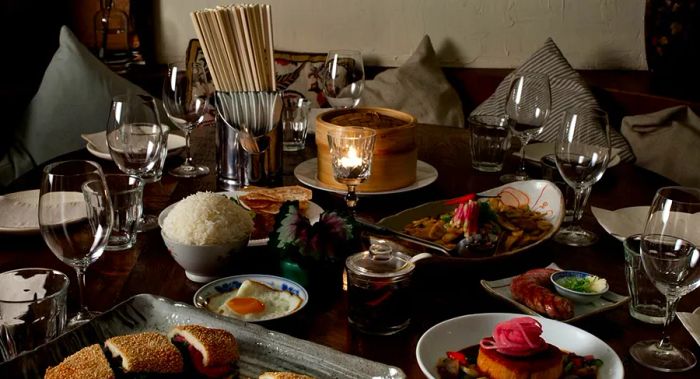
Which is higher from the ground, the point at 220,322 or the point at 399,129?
the point at 399,129

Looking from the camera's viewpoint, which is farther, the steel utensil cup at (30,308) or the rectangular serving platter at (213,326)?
the steel utensil cup at (30,308)

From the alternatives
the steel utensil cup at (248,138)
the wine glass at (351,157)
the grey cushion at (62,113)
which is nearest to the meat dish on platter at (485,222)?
the wine glass at (351,157)

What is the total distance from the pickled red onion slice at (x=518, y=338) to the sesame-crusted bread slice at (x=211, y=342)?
1.09ft

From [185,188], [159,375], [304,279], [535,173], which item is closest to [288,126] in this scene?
[185,188]

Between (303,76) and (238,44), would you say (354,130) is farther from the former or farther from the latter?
(303,76)

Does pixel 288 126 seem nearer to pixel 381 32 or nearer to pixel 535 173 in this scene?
pixel 535 173

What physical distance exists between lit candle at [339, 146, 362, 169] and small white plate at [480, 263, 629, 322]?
1.48 feet

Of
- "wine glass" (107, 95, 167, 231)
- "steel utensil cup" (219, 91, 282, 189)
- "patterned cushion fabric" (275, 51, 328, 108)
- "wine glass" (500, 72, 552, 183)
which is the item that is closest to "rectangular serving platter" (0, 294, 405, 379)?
"wine glass" (107, 95, 167, 231)

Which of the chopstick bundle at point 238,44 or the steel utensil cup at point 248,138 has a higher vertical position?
the chopstick bundle at point 238,44

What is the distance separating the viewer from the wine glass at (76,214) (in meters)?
1.16

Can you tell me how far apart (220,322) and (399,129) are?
0.79 m

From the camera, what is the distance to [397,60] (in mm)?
3631

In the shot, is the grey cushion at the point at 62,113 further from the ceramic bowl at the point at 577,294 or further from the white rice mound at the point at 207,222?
the ceramic bowl at the point at 577,294

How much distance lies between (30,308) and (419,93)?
7.88 feet
